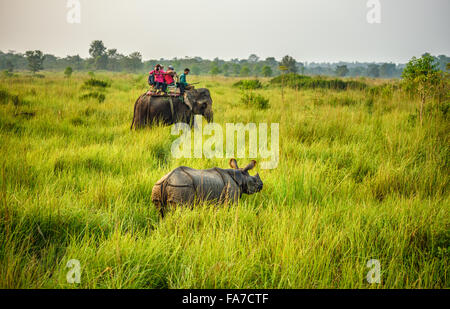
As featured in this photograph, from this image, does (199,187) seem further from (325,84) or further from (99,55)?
(99,55)

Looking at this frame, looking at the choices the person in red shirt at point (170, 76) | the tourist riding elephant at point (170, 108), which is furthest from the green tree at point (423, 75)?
the person in red shirt at point (170, 76)

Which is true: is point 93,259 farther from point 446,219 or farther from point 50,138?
point 50,138

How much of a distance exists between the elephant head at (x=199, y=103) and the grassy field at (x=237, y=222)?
91.3 inches

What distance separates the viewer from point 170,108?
21.2 feet

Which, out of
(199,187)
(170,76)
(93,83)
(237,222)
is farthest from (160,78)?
(93,83)

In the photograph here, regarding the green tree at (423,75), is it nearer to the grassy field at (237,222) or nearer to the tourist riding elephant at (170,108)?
the grassy field at (237,222)

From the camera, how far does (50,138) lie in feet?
15.4

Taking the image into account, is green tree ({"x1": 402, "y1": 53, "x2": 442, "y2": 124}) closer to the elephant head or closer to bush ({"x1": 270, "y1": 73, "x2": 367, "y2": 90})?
the elephant head

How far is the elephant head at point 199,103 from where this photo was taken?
21.7 ft

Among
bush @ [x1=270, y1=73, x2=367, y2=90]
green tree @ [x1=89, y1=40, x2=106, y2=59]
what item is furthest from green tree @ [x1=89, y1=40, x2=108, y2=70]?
bush @ [x1=270, y1=73, x2=367, y2=90]

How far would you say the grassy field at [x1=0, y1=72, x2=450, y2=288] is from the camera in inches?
62.3

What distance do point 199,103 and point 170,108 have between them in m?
0.72

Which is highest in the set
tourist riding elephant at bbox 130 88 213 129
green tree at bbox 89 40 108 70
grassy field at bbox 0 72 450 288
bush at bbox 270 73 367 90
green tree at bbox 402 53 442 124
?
green tree at bbox 89 40 108 70
